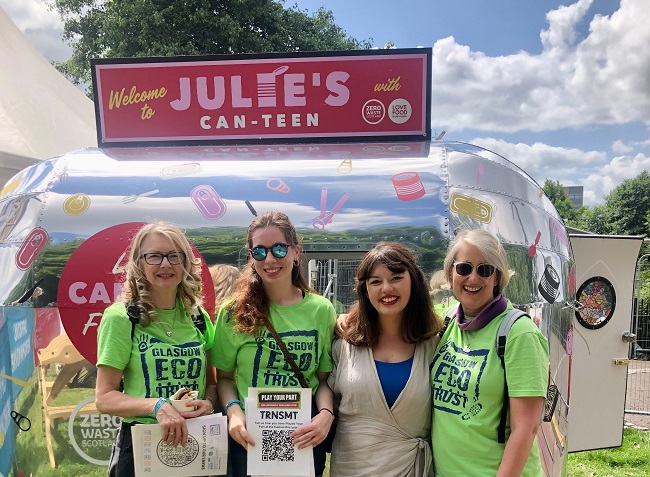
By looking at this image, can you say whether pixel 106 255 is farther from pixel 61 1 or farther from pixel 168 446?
pixel 61 1

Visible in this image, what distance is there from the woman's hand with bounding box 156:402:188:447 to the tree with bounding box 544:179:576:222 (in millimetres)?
44475

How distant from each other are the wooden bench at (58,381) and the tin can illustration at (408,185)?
2248 millimetres

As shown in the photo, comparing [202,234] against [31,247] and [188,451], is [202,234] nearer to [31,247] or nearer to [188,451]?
[31,247]

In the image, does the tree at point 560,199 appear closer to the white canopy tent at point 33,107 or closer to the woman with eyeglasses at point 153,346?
the white canopy tent at point 33,107

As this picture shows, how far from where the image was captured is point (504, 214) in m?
3.41

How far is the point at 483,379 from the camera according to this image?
76.0 inches

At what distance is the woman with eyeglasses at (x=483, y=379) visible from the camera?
188 centimetres

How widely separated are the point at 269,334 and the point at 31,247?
1980mm

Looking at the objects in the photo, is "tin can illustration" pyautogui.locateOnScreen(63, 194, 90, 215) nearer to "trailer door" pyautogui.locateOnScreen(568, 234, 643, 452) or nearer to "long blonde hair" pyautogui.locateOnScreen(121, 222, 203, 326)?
"long blonde hair" pyautogui.locateOnScreen(121, 222, 203, 326)

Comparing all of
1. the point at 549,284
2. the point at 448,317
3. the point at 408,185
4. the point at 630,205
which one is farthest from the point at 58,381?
the point at 630,205

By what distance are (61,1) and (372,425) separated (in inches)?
597

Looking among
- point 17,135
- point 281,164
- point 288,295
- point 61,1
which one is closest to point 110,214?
point 281,164

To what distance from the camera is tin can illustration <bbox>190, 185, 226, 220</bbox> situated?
334 centimetres

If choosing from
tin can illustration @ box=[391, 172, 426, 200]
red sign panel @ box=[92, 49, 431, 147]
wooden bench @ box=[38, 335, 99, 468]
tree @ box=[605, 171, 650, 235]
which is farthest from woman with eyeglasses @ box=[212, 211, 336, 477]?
tree @ box=[605, 171, 650, 235]
